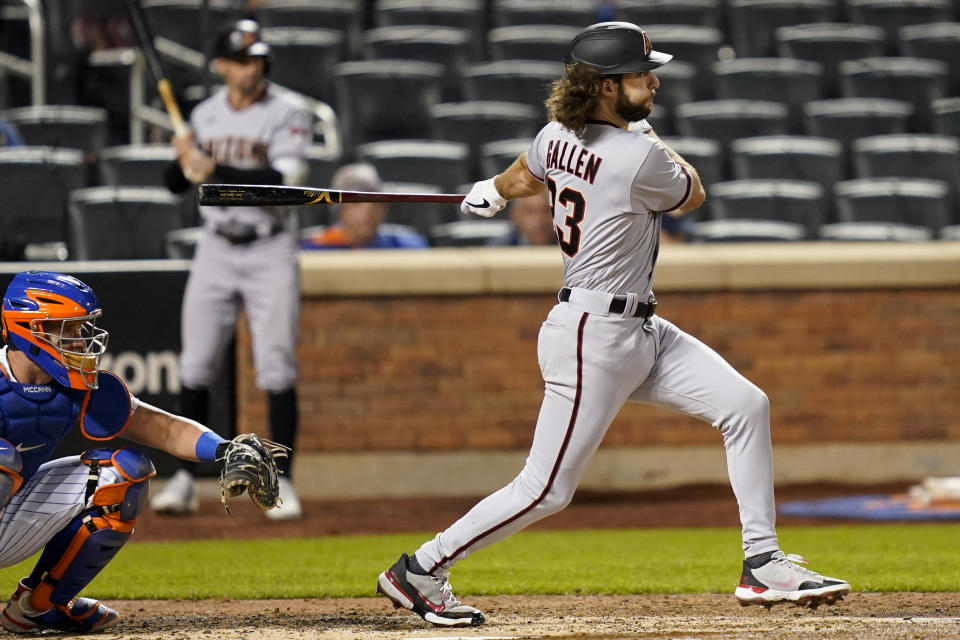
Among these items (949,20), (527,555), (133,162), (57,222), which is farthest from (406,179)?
(949,20)

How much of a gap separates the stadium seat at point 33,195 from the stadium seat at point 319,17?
3.08 meters

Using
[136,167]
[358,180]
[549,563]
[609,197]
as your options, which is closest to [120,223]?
[136,167]

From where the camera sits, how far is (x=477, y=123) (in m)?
10.1

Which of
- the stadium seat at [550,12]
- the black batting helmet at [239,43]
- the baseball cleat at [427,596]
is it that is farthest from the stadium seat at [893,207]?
the baseball cleat at [427,596]

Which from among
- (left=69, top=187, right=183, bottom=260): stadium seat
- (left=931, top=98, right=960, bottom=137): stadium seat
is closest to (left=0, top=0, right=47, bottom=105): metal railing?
(left=69, top=187, right=183, bottom=260): stadium seat

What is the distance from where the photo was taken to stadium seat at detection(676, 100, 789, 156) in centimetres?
1027

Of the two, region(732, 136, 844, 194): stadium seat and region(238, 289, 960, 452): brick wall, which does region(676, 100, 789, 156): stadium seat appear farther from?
region(238, 289, 960, 452): brick wall

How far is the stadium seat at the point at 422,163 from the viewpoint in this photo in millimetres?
9430

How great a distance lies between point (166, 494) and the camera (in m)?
7.14

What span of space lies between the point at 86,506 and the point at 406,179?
5.68m

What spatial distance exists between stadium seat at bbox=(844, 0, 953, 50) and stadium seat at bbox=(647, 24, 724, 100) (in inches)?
54.9

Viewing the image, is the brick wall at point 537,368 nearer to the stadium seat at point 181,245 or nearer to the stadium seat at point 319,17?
the stadium seat at point 181,245

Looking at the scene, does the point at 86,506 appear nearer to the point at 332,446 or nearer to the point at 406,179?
the point at 332,446

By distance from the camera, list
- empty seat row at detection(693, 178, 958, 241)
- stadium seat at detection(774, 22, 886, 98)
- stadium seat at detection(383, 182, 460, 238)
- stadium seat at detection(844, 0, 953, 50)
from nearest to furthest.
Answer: stadium seat at detection(383, 182, 460, 238) < empty seat row at detection(693, 178, 958, 241) < stadium seat at detection(774, 22, 886, 98) < stadium seat at detection(844, 0, 953, 50)
